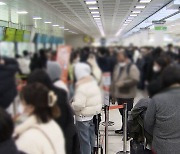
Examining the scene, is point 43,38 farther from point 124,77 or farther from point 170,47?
point 170,47

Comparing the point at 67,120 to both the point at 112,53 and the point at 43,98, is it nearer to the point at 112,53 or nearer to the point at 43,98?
the point at 43,98

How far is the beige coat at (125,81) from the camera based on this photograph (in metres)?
1.28

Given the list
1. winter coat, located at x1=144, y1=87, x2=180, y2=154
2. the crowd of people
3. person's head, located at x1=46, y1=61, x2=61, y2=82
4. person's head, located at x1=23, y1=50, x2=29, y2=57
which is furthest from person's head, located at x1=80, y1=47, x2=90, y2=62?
winter coat, located at x1=144, y1=87, x2=180, y2=154

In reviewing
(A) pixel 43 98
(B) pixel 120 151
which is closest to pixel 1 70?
(A) pixel 43 98

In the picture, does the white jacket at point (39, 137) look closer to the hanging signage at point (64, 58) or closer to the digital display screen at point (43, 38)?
the hanging signage at point (64, 58)

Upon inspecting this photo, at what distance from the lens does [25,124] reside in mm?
1256

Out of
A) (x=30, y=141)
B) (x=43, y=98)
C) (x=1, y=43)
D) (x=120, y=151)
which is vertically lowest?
(x=120, y=151)

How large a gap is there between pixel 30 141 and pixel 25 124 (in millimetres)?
116

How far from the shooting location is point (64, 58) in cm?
129

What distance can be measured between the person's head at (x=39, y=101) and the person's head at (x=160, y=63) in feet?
1.49

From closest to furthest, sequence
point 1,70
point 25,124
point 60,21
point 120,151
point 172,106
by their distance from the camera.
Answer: point 1,70, point 25,124, point 60,21, point 172,106, point 120,151

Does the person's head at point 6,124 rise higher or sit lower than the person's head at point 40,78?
lower

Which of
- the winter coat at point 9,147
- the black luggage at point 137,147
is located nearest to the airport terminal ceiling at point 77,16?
the winter coat at point 9,147

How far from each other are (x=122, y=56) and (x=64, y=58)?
0.25 m
